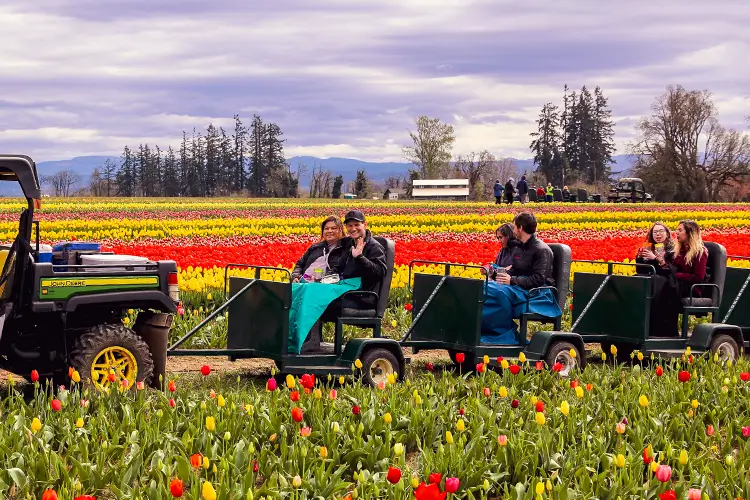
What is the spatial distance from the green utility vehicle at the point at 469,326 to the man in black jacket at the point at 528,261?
0.34 feet

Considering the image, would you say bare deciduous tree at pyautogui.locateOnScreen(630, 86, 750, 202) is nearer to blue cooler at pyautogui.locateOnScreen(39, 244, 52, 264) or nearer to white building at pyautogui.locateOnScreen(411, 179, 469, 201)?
white building at pyautogui.locateOnScreen(411, 179, 469, 201)

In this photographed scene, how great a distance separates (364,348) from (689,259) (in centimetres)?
377

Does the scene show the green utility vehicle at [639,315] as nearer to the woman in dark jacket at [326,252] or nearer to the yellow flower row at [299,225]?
the woman in dark jacket at [326,252]

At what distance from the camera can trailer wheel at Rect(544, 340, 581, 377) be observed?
9.86m

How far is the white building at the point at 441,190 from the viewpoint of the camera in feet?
243

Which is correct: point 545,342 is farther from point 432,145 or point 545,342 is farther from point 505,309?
point 432,145

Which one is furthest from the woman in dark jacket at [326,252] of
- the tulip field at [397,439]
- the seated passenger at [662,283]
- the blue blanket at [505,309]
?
the seated passenger at [662,283]

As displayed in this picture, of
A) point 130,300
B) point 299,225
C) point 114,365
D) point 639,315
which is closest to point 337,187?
point 299,225

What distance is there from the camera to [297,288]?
9.06 meters

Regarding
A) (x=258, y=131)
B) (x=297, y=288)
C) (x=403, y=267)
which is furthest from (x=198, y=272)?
(x=258, y=131)

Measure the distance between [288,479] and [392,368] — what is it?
138 inches

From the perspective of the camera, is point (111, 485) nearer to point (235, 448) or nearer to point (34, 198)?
point (235, 448)

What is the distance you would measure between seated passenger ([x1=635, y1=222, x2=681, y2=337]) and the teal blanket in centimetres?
364

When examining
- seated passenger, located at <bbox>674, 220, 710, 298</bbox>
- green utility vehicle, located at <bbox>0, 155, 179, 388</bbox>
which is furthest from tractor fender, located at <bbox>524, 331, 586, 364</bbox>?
green utility vehicle, located at <bbox>0, 155, 179, 388</bbox>
